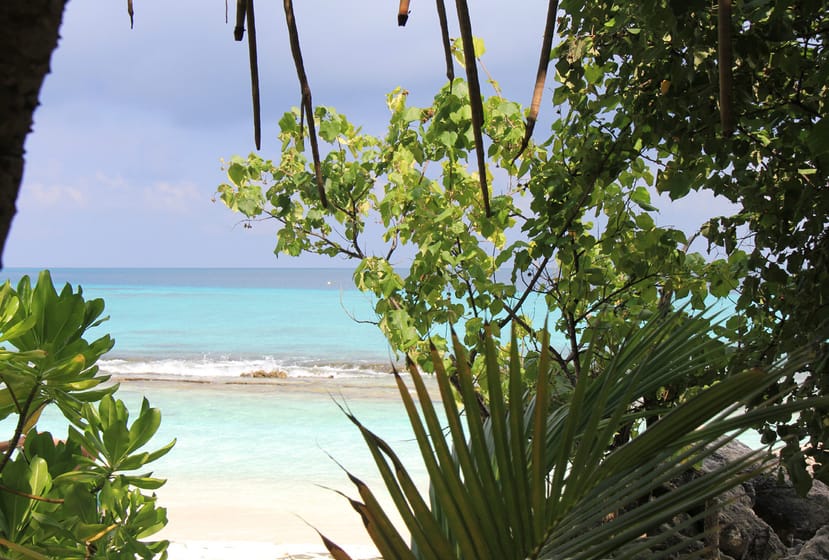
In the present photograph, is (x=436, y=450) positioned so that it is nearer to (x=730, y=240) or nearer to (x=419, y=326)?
(x=730, y=240)

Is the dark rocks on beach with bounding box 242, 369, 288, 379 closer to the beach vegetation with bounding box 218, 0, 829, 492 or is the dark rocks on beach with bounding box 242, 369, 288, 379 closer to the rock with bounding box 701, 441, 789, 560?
the beach vegetation with bounding box 218, 0, 829, 492

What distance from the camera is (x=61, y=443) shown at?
183 centimetres

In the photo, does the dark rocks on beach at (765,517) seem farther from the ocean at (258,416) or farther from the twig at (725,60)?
the twig at (725,60)

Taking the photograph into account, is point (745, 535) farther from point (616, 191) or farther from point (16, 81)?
point (16, 81)

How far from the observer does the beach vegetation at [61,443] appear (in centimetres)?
159

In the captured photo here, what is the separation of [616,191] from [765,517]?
6.88 feet

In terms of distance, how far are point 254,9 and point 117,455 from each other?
147 centimetres

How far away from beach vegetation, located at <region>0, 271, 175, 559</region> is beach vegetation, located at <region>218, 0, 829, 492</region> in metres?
0.70

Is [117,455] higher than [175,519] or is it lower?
higher

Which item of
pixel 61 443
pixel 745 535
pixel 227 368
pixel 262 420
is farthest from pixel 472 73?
pixel 227 368

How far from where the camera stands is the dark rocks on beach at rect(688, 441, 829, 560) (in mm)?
3410

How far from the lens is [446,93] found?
9.61 ft

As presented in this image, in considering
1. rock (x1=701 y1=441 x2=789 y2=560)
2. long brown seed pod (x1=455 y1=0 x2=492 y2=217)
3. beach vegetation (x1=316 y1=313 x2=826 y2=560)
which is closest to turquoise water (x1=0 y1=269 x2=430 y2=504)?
beach vegetation (x1=316 y1=313 x2=826 y2=560)

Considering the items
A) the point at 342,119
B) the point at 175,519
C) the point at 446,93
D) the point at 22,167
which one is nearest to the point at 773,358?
the point at 446,93
